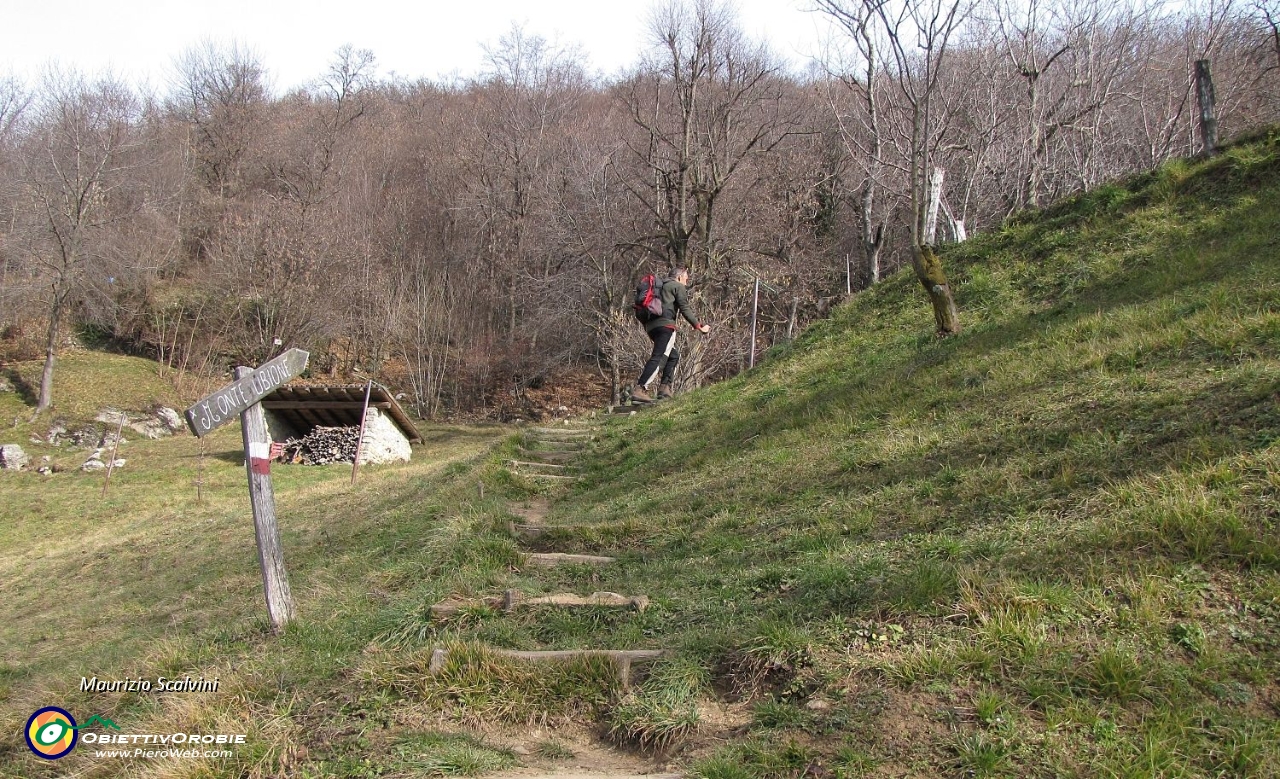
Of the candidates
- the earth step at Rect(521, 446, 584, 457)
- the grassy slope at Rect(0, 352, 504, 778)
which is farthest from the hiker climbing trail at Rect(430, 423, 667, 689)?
the grassy slope at Rect(0, 352, 504, 778)

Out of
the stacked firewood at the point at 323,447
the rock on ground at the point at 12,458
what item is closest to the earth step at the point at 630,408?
the stacked firewood at the point at 323,447

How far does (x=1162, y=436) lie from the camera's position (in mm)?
4547

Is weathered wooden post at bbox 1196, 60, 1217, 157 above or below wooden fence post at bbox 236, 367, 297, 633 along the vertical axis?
above

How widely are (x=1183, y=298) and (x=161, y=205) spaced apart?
38.1m

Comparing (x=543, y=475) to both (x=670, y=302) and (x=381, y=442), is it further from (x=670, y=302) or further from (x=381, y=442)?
(x=381, y=442)

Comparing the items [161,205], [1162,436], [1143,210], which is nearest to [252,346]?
[161,205]

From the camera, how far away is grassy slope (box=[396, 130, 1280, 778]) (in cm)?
279

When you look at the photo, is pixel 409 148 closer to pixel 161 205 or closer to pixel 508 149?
pixel 508 149

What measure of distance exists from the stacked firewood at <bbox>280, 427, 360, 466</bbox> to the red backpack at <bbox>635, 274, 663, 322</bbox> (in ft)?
38.9

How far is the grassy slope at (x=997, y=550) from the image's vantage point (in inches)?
110

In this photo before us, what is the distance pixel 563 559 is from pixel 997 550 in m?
3.06

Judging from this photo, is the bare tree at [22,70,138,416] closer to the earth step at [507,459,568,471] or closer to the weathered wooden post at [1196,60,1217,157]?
the earth step at [507,459,568,471]

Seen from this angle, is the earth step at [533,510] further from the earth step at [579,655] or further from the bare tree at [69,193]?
the bare tree at [69,193]

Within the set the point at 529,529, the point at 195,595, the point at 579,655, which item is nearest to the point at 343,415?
the point at 195,595
